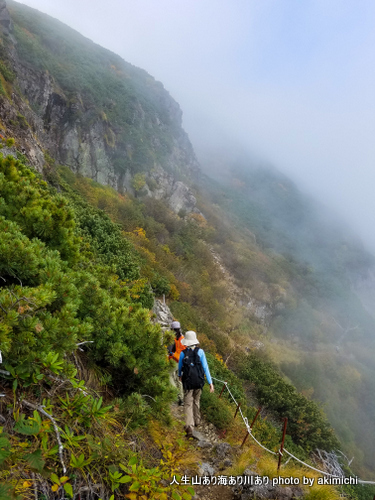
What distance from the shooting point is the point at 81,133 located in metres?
26.8

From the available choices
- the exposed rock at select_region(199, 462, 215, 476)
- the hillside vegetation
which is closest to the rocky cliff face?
the hillside vegetation

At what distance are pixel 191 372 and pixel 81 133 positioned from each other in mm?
27518

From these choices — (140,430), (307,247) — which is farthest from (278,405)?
(307,247)

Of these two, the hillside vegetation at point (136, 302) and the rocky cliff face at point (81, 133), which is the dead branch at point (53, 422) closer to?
the hillside vegetation at point (136, 302)

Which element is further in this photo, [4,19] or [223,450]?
[4,19]

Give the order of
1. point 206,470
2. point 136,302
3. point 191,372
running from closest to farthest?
point 206,470
point 191,372
point 136,302

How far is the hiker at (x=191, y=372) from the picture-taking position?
184 inches

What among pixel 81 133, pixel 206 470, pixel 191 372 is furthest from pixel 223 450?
pixel 81 133

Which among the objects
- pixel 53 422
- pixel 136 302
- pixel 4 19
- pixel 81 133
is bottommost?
pixel 81 133

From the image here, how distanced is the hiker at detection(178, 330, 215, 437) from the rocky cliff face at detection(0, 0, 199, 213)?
41.0 ft

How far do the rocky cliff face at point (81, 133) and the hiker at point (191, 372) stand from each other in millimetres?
12488

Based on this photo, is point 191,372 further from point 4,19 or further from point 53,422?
point 4,19

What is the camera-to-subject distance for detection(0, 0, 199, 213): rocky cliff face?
16.4 metres

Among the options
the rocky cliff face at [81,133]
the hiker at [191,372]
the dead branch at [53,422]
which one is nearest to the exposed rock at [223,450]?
the hiker at [191,372]
